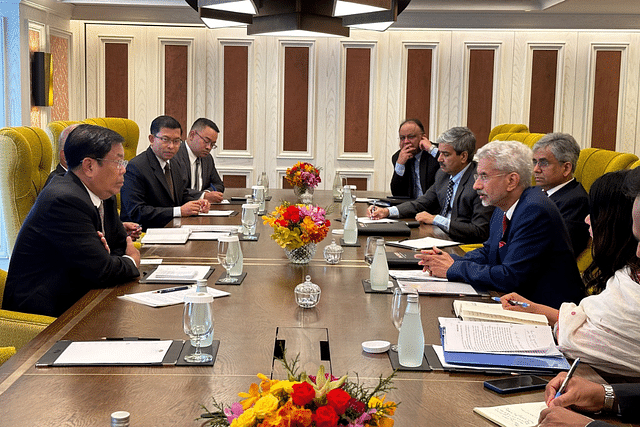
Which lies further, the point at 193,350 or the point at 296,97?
the point at 296,97

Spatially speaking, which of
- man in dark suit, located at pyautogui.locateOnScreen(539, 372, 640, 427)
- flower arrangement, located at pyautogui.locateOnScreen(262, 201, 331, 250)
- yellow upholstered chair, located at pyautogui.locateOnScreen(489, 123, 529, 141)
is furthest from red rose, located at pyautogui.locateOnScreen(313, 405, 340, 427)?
yellow upholstered chair, located at pyautogui.locateOnScreen(489, 123, 529, 141)

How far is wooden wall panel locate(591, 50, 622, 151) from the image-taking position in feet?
23.3

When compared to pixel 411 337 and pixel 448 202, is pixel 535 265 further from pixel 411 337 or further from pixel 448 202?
pixel 448 202

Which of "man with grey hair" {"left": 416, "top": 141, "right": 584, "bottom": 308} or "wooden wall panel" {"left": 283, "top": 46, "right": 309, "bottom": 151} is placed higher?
"wooden wall panel" {"left": 283, "top": 46, "right": 309, "bottom": 151}

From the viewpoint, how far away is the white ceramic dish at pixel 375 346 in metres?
1.91

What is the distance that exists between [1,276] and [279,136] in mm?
4638

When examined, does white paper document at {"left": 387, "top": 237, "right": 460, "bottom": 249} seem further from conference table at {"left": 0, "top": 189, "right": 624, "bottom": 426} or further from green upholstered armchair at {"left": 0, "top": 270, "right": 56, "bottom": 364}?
green upholstered armchair at {"left": 0, "top": 270, "right": 56, "bottom": 364}

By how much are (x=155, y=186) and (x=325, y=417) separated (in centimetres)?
386

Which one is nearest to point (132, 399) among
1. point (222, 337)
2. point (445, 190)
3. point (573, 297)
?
point (222, 337)

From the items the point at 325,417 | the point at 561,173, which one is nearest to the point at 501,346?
the point at 325,417

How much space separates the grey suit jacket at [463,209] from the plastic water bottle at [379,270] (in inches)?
57.6

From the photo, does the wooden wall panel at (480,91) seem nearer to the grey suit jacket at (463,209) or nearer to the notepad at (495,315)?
the grey suit jacket at (463,209)

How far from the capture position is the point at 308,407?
107cm

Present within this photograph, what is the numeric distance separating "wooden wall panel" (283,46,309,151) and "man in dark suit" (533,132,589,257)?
354 cm
